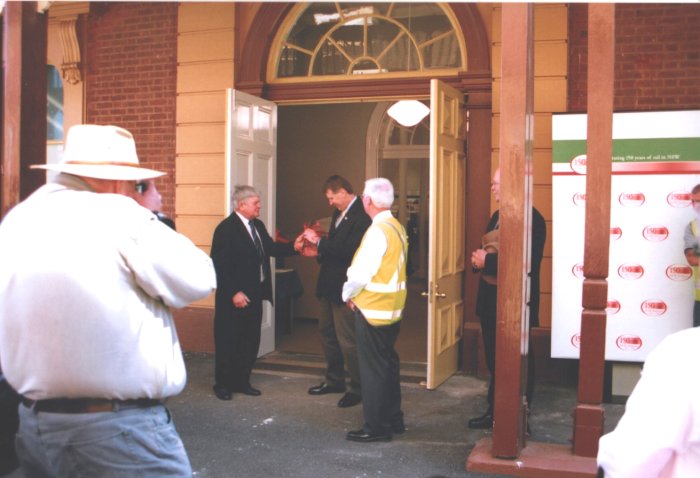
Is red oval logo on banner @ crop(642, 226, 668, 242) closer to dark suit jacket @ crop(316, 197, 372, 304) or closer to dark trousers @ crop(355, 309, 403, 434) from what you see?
dark suit jacket @ crop(316, 197, 372, 304)

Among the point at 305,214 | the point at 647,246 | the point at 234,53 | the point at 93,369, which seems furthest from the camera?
the point at 305,214

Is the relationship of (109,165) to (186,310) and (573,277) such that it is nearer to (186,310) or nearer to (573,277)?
(573,277)

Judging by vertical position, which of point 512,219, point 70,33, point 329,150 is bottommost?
point 512,219

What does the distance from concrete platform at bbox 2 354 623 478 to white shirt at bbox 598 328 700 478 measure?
3033 millimetres

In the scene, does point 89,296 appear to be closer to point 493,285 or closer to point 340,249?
point 493,285

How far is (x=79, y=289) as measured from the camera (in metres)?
2.51

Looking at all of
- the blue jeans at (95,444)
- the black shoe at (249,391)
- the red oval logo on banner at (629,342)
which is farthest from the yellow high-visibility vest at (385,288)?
the blue jeans at (95,444)

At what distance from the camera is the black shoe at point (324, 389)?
670 centimetres

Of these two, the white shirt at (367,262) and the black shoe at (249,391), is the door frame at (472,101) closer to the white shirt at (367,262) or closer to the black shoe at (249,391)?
the black shoe at (249,391)

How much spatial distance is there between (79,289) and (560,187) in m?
4.73

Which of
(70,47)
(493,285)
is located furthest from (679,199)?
(70,47)

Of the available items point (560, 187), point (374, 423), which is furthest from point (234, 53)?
point (374, 423)

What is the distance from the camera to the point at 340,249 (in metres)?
6.32

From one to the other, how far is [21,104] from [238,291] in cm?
217
